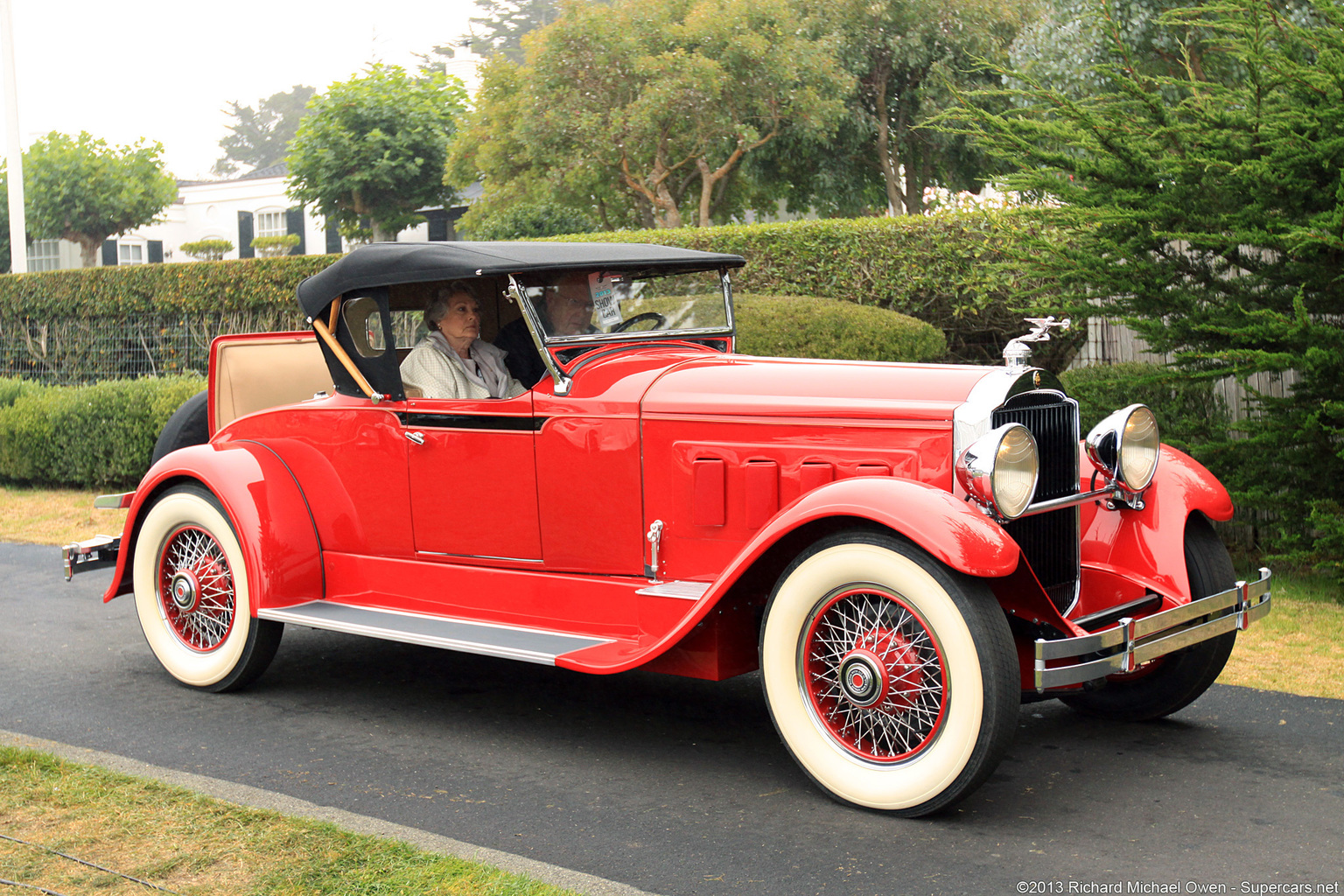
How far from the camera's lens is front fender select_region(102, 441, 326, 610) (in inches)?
187

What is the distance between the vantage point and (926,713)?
3.41 m

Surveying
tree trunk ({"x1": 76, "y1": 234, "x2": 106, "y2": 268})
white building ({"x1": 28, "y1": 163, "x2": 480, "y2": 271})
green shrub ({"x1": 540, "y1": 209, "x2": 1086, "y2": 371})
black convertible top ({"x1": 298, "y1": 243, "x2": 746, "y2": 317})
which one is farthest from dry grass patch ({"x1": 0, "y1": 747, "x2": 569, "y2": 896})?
white building ({"x1": 28, "y1": 163, "x2": 480, "y2": 271})

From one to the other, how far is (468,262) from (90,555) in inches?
104

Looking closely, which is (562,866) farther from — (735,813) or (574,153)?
(574,153)

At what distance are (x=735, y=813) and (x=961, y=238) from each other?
23.7 ft

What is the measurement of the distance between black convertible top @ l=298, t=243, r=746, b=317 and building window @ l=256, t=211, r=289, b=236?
34.7m

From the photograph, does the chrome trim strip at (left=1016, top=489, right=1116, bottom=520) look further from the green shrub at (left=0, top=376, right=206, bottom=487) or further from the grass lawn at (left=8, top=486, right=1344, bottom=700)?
the green shrub at (left=0, top=376, right=206, bottom=487)

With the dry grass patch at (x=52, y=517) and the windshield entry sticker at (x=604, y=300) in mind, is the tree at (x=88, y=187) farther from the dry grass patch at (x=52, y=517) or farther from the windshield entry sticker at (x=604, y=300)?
the windshield entry sticker at (x=604, y=300)

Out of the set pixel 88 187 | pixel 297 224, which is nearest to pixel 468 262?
pixel 88 187

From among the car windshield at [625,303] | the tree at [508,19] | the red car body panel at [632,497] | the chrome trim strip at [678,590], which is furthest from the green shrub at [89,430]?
the tree at [508,19]

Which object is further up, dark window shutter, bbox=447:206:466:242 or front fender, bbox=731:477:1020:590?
dark window shutter, bbox=447:206:466:242

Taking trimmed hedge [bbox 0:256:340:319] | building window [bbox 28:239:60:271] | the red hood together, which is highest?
building window [bbox 28:239:60:271]

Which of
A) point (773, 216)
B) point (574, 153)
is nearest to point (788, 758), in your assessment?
point (574, 153)

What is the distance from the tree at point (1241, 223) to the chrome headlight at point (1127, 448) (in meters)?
1.90
